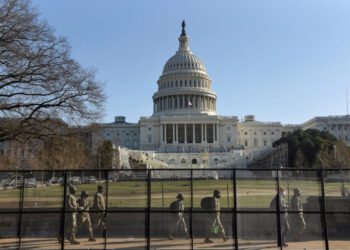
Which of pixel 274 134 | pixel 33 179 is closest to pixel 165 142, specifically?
pixel 274 134

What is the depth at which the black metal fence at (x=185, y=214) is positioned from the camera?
45.8ft

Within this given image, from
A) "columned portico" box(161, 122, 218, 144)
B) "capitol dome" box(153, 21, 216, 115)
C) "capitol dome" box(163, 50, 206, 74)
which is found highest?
"capitol dome" box(163, 50, 206, 74)

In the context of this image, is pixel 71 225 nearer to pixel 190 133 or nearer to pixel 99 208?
pixel 99 208

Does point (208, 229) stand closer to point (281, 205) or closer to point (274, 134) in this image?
point (281, 205)

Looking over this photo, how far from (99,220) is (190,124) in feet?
380

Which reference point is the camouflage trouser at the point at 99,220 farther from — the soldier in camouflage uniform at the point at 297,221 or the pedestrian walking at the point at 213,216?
the soldier in camouflage uniform at the point at 297,221

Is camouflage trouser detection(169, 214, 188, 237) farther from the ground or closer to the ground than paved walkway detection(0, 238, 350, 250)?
farther from the ground

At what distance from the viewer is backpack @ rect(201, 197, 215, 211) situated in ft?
46.8

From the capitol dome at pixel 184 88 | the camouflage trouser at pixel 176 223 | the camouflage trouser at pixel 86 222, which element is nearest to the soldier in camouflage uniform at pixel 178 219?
the camouflage trouser at pixel 176 223

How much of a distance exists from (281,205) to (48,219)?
913cm

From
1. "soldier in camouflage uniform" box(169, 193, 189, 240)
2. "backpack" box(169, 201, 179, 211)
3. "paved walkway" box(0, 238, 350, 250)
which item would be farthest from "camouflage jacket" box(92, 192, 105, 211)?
"soldier in camouflage uniform" box(169, 193, 189, 240)

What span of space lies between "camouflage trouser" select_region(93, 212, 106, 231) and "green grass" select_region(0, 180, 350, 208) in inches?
20.0

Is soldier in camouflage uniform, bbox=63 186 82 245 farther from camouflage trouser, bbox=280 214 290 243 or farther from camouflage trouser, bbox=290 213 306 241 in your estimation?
camouflage trouser, bbox=290 213 306 241

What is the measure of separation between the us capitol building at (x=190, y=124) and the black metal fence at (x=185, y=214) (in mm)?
99679
